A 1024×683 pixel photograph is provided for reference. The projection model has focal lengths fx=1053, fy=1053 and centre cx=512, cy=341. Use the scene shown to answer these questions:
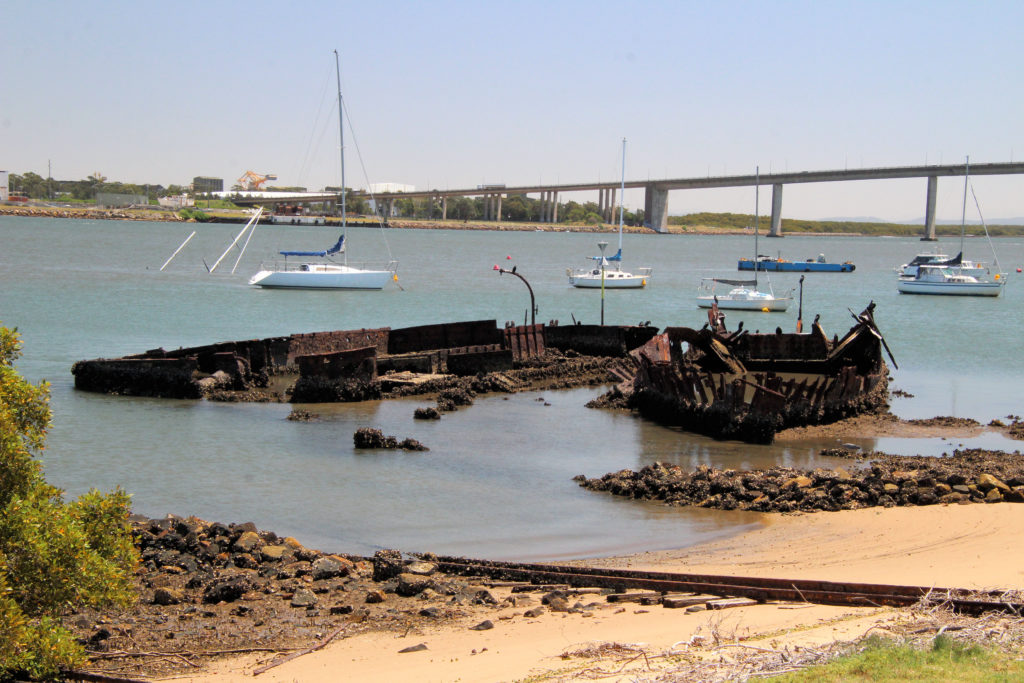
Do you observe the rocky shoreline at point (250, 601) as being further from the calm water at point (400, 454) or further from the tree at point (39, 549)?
the calm water at point (400, 454)

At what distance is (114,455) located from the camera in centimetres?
1825

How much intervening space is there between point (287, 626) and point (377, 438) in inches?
382

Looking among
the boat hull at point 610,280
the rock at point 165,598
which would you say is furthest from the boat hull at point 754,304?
the rock at point 165,598

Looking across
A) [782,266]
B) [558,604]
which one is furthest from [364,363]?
Result: [782,266]

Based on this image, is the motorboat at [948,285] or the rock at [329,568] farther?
the motorboat at [948,285]

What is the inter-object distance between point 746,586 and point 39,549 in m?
5.79

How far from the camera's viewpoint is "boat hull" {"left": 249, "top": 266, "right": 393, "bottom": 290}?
55.8 metres

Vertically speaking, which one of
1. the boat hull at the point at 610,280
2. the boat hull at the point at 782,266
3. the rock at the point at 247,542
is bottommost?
the rock at the point at 247,542

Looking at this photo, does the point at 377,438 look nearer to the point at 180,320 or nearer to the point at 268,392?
the point at 268,392

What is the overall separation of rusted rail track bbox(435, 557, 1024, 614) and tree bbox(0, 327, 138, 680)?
437cm

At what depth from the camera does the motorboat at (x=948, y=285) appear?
68.1 meters

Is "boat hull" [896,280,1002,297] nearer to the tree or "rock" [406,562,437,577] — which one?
"rock" [406,562,437,577]

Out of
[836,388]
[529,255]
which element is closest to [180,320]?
[836,388]

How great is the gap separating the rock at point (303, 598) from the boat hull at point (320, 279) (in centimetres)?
4677
